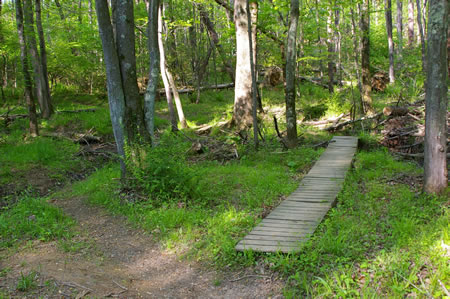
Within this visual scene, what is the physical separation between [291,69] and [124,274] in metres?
7.43

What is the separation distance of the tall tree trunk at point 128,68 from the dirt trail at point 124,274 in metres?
2.60

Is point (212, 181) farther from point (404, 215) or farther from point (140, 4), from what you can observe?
point (140, 4)

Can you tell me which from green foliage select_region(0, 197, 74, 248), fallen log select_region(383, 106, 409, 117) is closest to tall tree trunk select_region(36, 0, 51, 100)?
green foliage select_region(0, 197, 74, 248)

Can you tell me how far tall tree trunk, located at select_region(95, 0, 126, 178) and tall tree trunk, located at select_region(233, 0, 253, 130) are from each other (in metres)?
5.71

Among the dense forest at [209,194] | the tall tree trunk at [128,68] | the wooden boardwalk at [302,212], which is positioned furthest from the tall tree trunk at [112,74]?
the wooden boardwalk at [302,212]

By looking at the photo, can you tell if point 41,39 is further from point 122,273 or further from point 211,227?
point 122,273

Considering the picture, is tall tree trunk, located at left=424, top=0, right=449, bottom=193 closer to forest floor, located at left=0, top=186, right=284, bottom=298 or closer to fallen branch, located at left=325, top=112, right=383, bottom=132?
forest floor, located at left=0, top=186, right=284, bottom=298

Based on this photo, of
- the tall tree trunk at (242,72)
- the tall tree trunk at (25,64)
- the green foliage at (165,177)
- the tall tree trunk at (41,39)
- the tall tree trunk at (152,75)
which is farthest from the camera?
the tall tree trunk at (41,39)

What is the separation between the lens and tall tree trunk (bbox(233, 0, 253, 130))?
12172mm

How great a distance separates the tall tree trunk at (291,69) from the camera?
9688mm

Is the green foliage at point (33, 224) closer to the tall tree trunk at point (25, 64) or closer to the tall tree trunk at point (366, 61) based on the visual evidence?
the tall tree trunk at point (25, 64)

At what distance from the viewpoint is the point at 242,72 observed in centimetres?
1227

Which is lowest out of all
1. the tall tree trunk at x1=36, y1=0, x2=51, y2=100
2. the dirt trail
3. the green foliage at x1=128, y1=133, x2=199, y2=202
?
the dirt trail

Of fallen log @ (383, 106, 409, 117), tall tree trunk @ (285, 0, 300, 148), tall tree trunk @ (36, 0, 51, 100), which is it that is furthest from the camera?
tall tree trunk @ (36, 0, 51, 100)
